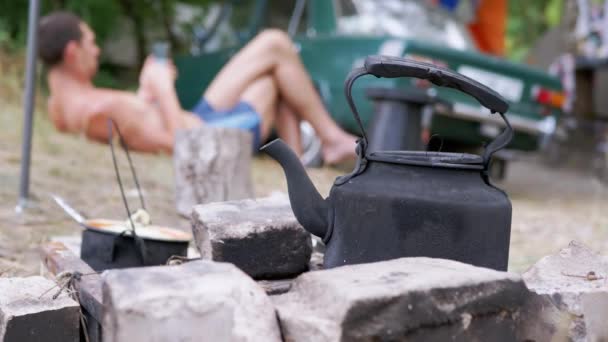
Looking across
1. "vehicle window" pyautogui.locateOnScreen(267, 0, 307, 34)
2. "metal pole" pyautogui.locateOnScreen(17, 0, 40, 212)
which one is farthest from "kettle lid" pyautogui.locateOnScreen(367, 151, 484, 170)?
"vehicle window" pyautogui.locateOnScreen(267, 0, 307, 34)

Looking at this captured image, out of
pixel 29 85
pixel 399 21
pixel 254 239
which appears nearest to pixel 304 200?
pixel 254 239

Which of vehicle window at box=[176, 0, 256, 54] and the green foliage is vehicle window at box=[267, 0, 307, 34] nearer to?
vehicle window at box=[176, 0, 256, 54]

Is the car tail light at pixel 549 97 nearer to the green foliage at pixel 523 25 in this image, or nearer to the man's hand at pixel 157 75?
the man's hand at pixel 157 75

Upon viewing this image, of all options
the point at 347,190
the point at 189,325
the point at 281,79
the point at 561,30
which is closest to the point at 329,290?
the point at 189,325

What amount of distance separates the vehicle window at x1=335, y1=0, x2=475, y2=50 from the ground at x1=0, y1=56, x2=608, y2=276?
4.30ft

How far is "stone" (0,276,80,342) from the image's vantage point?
167cm

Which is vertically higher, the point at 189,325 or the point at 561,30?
the point at 561,30

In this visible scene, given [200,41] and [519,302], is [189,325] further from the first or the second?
[200,41]

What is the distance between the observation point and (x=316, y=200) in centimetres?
186

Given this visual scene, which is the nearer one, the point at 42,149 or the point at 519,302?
the point at 519,302

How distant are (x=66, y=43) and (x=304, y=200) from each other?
4124mm

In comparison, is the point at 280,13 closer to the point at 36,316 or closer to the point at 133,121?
the point at 133,121

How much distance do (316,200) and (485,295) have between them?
53 centimetres

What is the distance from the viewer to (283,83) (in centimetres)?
586
